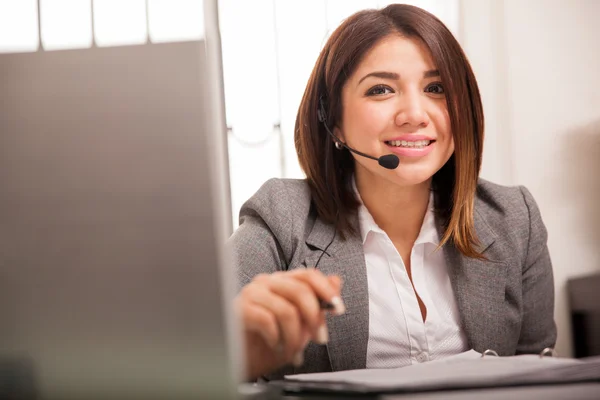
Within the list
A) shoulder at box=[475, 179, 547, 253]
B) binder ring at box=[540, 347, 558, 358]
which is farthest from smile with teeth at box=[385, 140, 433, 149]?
binder ring at box=[540, 347, 558, 358]

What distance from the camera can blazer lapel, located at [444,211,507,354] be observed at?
4.00 ft

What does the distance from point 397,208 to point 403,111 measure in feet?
0.76

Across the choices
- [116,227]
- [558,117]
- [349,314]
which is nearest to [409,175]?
[349,314]

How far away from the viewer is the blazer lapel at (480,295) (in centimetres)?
122

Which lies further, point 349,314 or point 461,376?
point 349,314

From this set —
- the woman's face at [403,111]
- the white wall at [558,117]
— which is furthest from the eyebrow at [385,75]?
the white wall at [558,117]

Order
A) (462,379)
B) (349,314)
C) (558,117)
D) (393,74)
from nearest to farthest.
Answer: (462,379) → (349,314) → (393,74) → (558,117)

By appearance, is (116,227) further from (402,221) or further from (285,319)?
(402,221)

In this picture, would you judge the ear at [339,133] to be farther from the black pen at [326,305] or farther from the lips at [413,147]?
the black pen at [326,305]

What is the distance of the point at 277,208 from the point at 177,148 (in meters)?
0.85

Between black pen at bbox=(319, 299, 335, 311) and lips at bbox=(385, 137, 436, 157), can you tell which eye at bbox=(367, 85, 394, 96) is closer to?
lips at bbox=(385, 137, 436, 157)

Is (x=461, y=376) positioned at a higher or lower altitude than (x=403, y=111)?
lower

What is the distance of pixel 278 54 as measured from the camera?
2.38m

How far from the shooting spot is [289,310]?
64 centimetres
